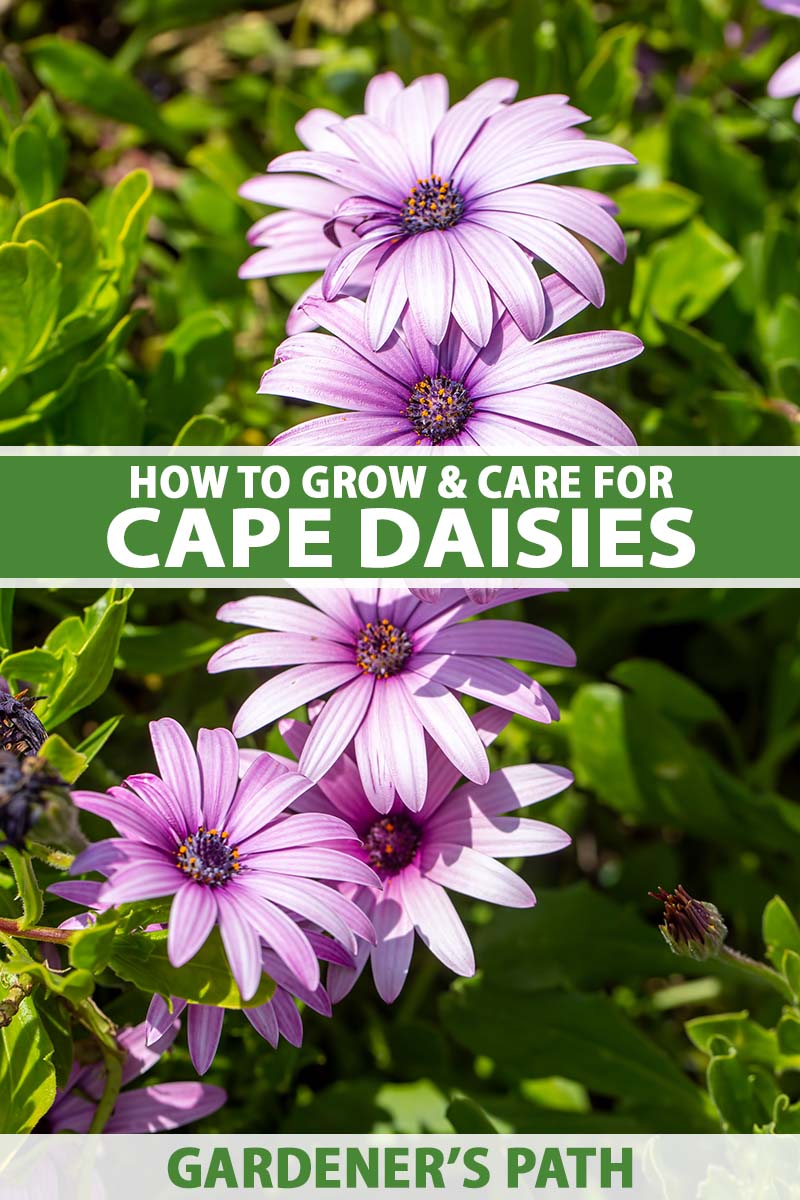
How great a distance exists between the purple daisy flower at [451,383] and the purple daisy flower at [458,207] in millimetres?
46

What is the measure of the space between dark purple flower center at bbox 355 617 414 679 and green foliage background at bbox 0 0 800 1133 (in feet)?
1.31

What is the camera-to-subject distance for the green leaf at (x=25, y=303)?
2115 mm

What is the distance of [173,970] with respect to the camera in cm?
173

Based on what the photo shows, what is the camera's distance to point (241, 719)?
181 centimetres

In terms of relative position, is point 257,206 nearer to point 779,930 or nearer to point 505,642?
point 505,642

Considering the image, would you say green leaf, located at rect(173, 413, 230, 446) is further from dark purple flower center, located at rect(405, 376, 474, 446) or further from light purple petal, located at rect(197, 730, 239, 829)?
light purple petal, located at rect(197, 730, 239, 829)

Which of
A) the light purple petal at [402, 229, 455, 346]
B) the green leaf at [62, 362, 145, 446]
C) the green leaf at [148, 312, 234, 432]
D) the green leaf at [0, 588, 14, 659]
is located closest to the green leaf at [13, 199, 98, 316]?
the green leaf at [62, 362, 145, 446]

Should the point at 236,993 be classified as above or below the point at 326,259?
below

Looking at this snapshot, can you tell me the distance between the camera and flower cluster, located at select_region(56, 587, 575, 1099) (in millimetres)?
1607

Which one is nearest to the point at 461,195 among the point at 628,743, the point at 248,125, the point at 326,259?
the point at 326,259

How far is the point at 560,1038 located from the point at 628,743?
0.61 meters

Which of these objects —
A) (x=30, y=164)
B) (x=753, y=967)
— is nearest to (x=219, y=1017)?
(x=753, y=967)

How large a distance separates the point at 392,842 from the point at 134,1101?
659mm
